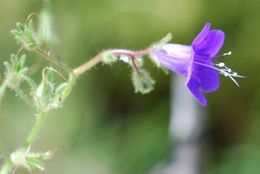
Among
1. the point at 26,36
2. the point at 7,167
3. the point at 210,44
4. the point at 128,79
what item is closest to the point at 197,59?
the point at 210,44

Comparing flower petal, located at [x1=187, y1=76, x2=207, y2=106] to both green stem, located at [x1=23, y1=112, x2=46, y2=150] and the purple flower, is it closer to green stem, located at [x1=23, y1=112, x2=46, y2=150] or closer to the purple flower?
the purple flower

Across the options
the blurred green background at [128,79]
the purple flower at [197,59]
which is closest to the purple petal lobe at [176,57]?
the purple flower at [197,59]

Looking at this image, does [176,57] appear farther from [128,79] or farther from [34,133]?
[128,79]

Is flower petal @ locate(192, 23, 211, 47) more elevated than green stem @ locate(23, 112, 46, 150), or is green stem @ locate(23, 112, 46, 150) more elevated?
flower petal @ locate(192, 23, 211, 47)

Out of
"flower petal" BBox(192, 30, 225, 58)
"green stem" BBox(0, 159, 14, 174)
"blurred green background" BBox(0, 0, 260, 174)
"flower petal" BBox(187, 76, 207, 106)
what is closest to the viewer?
"green stem" BBox(0, 159, 14, 174)

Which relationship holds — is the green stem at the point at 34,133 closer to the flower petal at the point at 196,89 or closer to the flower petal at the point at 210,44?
the flower petal at the point at 196,89

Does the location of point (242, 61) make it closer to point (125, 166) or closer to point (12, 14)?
point (125, 166)

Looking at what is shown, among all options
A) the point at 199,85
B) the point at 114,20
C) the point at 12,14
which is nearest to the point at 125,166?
the point at 114,20

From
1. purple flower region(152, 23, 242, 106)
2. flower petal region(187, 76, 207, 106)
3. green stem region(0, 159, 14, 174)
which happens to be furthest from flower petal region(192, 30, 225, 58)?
green stem region(0, 159, 14, 174)
